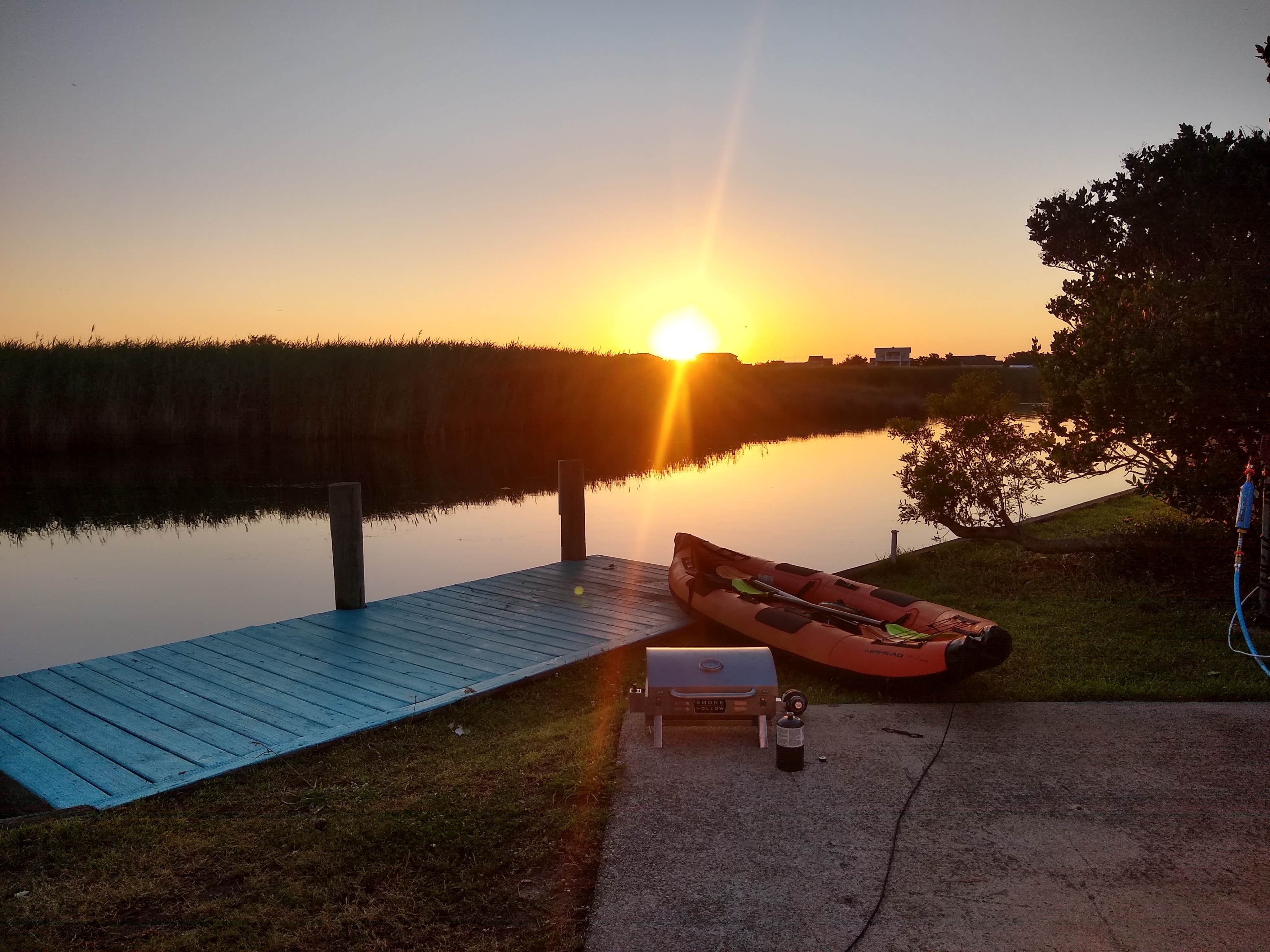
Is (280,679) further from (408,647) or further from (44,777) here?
(44,777)

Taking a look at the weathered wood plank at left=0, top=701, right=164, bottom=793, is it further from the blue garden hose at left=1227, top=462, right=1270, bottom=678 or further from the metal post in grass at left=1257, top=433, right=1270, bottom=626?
the metal post in grass at left=1257, top=433, right=1270, bottom=626

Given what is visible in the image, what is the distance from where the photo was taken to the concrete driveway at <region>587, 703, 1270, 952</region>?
3086 mm

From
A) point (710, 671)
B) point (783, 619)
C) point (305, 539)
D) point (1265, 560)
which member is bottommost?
point (305, 539)

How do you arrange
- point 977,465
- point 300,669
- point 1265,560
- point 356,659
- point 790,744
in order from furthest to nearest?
→ point 977,465, point 1265,560, point 356,659, point 300,669, point 790,744

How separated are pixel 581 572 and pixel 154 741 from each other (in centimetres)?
503

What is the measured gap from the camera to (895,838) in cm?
371

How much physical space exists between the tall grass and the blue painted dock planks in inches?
589

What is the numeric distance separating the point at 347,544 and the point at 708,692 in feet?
14.0

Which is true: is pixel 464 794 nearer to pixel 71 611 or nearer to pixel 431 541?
pixel 71 611

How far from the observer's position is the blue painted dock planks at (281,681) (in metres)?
4.74

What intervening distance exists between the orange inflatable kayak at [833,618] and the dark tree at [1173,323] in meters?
3.06

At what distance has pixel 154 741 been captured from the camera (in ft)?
16.4

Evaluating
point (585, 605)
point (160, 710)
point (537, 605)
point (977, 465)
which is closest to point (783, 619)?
point (585, 605)

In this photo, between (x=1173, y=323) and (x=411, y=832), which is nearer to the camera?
(x=411, y=832)
